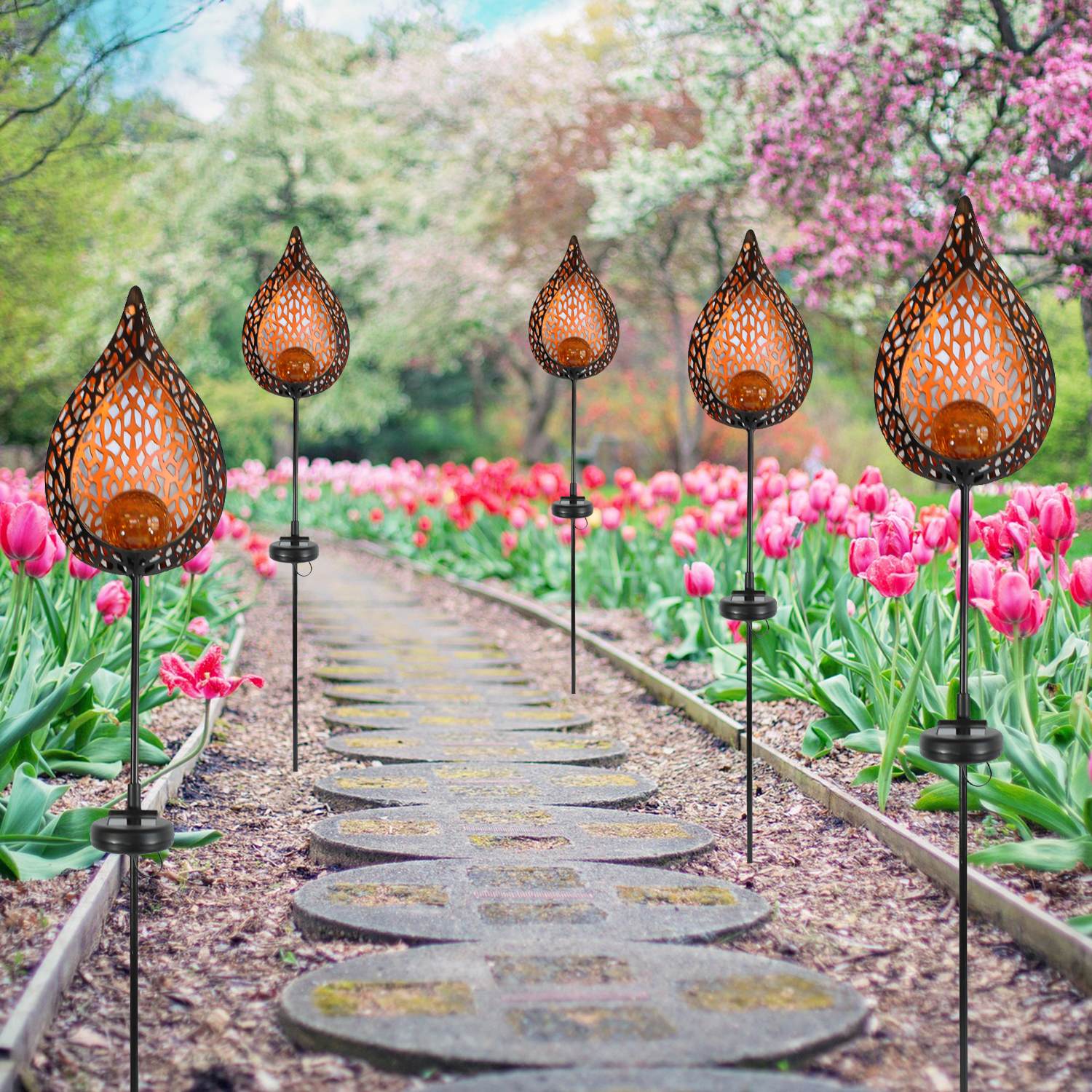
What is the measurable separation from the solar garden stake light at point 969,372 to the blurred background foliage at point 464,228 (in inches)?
348

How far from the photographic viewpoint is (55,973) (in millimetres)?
2586

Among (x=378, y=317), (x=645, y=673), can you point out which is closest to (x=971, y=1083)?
(x=645, y=673)

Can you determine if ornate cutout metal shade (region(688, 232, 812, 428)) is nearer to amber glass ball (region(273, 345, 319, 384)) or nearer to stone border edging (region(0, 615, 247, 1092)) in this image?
amber glass ball (region(273, 345, 319, 384))

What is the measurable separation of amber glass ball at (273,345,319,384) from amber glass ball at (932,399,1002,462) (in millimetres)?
2786

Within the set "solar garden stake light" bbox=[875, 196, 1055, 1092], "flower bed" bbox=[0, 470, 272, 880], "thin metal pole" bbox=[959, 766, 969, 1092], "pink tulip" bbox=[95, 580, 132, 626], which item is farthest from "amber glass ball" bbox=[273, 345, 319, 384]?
"thin metal pole" bbox=[959, 766, 969, 1092]

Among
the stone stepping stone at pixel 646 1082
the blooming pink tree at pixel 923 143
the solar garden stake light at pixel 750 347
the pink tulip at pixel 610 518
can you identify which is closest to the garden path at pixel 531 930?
the stone stepping stone at pixel 646 1082

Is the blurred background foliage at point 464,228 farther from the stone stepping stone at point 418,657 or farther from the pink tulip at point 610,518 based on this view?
the stone stepping stone at point 418,657

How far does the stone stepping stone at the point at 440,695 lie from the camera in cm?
596

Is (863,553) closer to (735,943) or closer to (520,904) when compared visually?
(735,943)

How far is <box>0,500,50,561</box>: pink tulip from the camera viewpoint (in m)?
3.61

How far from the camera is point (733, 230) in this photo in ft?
59.7

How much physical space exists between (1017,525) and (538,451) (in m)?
21.0

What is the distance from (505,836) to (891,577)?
129 cm

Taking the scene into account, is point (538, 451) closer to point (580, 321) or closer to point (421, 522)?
point (421, 522)
